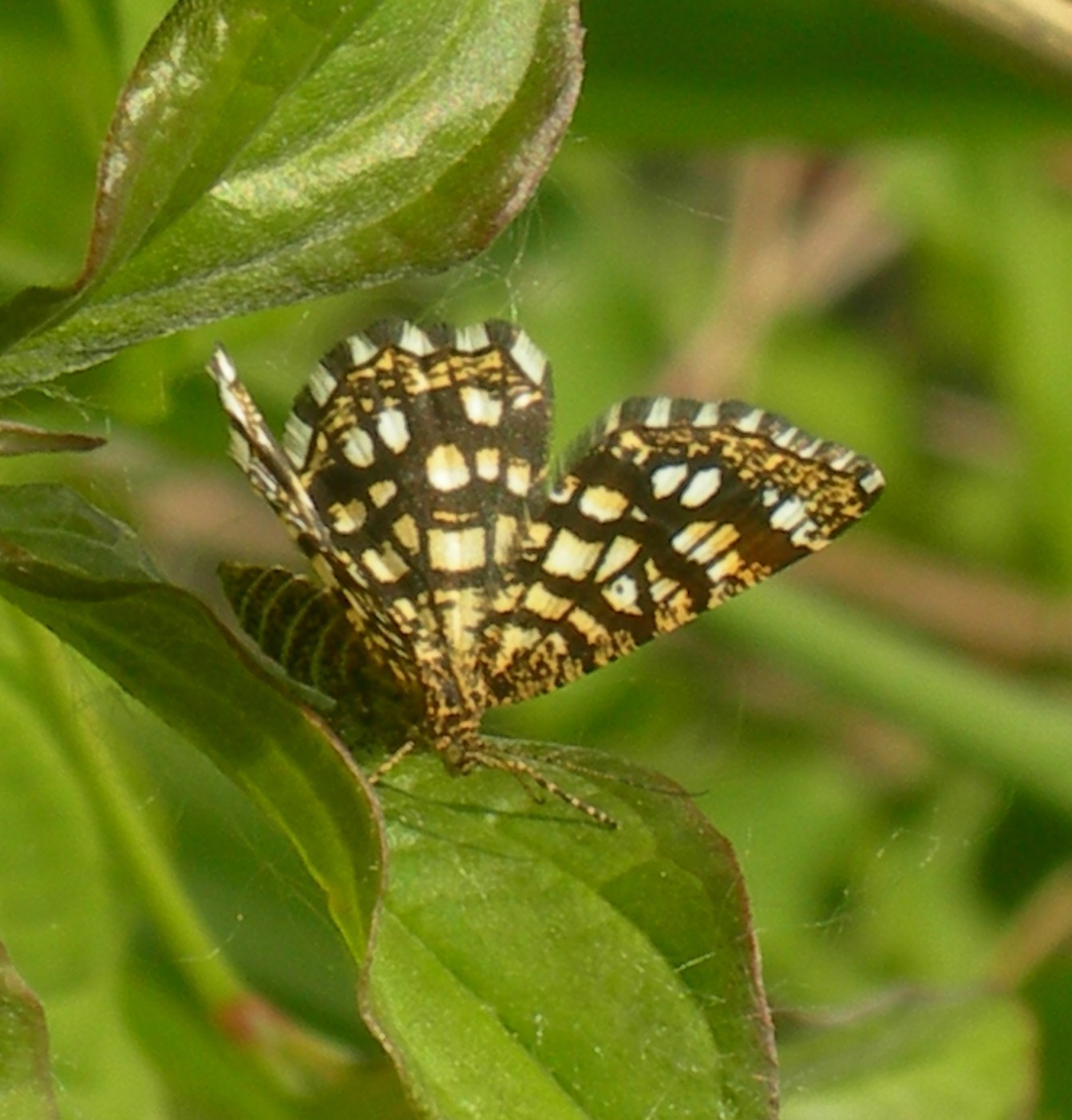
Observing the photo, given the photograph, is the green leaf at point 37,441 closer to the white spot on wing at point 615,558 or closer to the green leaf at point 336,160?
the green leaf at point 336,160

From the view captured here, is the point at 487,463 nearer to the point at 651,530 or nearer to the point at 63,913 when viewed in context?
the point at 651,530

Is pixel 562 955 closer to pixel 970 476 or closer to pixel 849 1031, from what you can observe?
pixel 849 1031

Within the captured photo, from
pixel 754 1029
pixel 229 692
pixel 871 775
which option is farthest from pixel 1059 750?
pixel 229 692

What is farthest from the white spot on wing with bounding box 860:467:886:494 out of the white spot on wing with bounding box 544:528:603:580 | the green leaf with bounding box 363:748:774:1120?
the green leaf with bounding box 363:748:774:1120

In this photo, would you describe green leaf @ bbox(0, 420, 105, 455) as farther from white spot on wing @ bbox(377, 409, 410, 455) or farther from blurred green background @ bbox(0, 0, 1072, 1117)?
white spot on wing @ bbox(377, 409, 410, 455)

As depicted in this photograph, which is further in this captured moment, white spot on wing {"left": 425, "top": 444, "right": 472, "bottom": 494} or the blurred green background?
the blurred green background

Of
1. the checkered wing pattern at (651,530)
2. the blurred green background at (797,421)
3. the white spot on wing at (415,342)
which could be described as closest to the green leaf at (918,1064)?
the blurred green background at (797,421)

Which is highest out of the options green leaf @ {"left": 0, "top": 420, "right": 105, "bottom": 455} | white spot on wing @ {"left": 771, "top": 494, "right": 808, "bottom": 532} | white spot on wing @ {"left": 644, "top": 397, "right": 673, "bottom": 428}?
white spot on wing @ {"left": 644, "top": 397, "right": 673, "bottom": 428}
